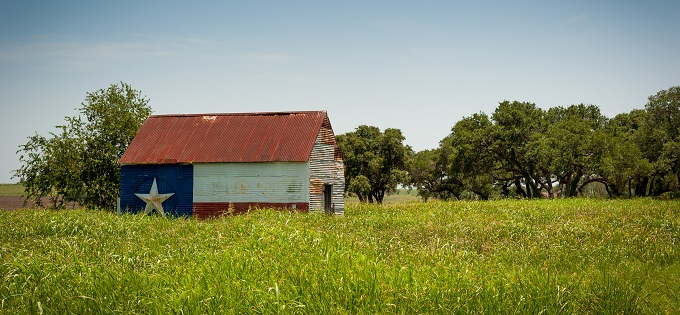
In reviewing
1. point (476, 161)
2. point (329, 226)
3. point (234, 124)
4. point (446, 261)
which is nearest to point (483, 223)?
point (329, 226)

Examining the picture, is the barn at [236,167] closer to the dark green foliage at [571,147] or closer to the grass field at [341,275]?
the grass field at [341,275]

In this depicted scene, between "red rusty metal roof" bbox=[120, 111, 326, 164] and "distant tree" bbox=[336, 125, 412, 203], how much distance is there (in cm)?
2530

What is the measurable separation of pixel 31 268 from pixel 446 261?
8125mm

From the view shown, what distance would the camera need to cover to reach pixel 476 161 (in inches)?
1801

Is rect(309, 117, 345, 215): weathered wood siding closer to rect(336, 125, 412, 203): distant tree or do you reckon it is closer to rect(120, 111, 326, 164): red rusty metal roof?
rect(120, 111, 326, 164): red rusty metal roof

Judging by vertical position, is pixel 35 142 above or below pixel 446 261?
above

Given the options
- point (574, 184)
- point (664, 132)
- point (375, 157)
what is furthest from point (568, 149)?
point (375, 157)

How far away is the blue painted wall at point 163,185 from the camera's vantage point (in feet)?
91.4

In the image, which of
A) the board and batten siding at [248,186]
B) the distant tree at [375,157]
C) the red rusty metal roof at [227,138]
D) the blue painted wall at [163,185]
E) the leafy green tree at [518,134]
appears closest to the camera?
the board and batten siding at [248,186]

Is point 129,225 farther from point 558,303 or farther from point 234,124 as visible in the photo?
point 558,303

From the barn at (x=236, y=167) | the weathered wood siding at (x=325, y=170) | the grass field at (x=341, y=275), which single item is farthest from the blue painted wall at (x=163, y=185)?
the grass field at (x=341, y=275)

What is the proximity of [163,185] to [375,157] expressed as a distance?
30.0 meters

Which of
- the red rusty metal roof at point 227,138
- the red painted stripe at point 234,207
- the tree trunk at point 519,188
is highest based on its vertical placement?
the red rusty metal roof at point 227,138

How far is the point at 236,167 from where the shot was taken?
90.0 feet
